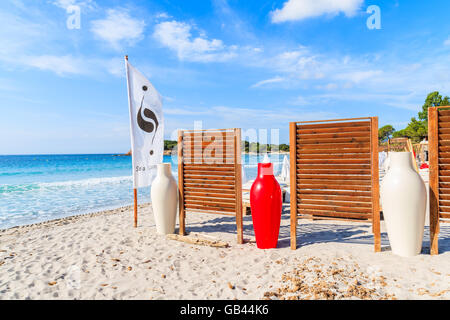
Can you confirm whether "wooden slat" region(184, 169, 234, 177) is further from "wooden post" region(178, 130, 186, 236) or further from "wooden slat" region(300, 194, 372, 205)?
"wooden slat" region(300, 194, 372, 205)

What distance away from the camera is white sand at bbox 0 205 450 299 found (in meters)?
2.78

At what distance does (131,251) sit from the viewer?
13.4 feet

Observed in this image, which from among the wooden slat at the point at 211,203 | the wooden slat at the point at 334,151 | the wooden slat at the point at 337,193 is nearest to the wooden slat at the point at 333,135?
the wooden slat at the point at 334,151

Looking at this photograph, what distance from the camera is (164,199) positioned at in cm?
469

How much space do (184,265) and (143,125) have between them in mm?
3064

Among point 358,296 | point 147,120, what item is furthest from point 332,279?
point 147,120

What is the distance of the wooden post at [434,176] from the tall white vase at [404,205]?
0.20 meters

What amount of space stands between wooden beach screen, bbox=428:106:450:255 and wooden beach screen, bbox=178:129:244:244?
2.68m

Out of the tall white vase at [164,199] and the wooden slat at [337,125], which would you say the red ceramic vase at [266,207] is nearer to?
the wooden slat at [337,125]

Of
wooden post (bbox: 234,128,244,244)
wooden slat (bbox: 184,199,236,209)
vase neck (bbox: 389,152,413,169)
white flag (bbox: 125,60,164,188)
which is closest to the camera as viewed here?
vase neck (bbox: 389,152,413,169)

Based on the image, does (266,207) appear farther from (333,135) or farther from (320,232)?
(320,232)

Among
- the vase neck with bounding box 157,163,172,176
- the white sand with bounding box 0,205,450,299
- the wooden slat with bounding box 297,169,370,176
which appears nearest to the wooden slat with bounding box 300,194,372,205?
the wooden slat with bounding box 297,169,370,176

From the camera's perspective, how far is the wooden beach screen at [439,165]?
3.47 metres

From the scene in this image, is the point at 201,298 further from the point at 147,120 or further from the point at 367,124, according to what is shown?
the point at 147,120
